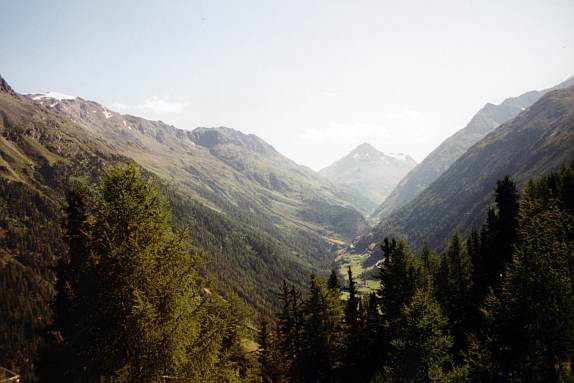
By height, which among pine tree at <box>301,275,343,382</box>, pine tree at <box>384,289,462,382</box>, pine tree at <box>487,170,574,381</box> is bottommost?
pine tree at <box>301,275,343,382</box>

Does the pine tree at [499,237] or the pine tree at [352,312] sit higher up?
the pine tree at [499,237]

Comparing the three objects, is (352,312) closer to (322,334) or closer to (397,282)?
(322,334)

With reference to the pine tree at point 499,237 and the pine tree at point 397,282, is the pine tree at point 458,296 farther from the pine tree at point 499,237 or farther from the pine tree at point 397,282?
the pine tree at point 397,282

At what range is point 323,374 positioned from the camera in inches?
1791

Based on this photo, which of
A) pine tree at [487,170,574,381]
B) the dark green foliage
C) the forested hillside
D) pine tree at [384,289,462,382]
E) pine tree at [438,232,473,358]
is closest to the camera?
the dark green foliage

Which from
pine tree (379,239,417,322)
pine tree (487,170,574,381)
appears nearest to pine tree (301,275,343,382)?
pine tree (379,239,417,322)

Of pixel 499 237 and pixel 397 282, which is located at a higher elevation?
pixel 499 237

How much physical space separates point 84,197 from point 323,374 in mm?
34922

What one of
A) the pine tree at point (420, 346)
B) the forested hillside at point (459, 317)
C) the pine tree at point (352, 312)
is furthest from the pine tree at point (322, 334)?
the pine tree at point (420, 346)

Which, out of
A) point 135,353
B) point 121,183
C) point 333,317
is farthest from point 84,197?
point 333,317

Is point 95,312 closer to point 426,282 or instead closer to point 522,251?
point 522,251

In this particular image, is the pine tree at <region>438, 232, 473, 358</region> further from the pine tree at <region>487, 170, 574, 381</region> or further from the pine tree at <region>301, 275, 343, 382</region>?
the pine tree at <region>487, 170, 574, 381</region>

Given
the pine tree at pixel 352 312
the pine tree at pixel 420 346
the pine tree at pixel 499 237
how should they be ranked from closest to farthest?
the pine tree at pixel 420 346
the pine tree at pixel 352 312
the pine tree at pixel 499 237

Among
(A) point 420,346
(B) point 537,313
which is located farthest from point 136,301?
(A) point 420,346
